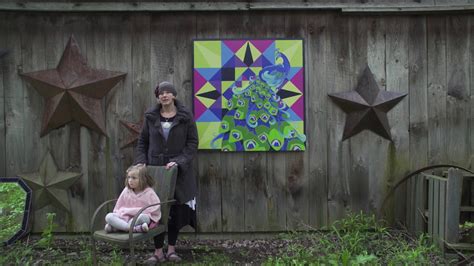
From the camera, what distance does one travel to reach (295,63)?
5.06 m

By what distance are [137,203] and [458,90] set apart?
3.74 metres

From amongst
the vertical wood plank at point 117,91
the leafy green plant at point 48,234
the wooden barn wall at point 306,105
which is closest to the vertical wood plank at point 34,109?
the wooden barn wall at point 306,105

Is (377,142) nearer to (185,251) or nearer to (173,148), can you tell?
(173,148)

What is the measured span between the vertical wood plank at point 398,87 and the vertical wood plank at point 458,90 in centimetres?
48

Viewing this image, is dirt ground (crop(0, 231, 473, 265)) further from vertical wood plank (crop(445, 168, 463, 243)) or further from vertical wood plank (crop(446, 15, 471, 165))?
vertical wood plank (crop(446, 15, 471, 165))

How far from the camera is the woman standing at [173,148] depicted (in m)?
4.38

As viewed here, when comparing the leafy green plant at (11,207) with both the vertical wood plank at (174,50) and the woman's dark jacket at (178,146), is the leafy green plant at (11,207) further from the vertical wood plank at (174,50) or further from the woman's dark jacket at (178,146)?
the vertical wood plank at (174,50)

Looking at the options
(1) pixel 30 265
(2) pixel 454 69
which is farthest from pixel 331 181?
(1) pixel 30 265

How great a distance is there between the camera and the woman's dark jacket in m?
4.39

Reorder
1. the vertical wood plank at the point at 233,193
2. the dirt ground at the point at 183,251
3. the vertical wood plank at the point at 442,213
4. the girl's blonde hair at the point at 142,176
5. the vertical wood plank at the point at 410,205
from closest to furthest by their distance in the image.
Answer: the girl's blonde hair at the point at 142,176
the vertical wood plank at the point at 442,213
the dirt ground at the point at 183,251
the vertical wood plank at the point at 410,205
the vertical wood plank at the point at 233,193

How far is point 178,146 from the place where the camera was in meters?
4.45

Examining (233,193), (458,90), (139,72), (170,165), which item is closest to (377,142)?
(458,90)

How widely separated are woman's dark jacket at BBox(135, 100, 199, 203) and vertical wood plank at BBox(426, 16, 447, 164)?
273cm

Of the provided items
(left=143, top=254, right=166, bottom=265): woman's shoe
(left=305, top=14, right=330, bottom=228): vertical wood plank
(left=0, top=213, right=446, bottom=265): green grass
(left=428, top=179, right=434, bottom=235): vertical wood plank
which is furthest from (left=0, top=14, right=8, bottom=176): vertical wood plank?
(left=428, top=179, right=434, bottom=235): vertical wood plank
